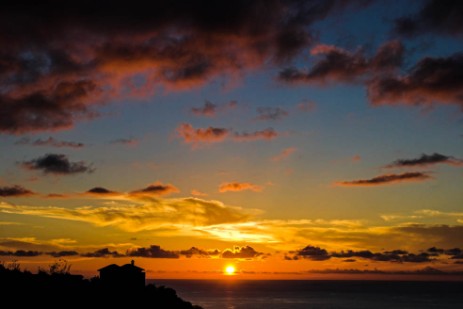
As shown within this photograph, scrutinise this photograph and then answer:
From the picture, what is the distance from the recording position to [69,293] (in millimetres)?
53656

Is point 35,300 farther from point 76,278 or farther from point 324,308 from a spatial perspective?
point 324,308

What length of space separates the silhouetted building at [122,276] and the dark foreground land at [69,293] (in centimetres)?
52

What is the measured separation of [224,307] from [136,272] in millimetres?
135351

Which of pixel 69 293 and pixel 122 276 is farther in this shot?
pixel 122 276

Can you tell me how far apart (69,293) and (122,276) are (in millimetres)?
11727

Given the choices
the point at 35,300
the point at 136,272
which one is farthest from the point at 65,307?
the point at 136,272

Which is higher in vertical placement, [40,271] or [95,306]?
[40,271]

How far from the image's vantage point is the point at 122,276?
6494 centimetres

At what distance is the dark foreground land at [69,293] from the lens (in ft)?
159

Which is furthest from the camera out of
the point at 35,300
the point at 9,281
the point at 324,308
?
the point at 324,308

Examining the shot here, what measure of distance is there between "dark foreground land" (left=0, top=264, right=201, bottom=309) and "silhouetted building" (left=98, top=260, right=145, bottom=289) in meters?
0.52

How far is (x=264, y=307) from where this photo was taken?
19850cm

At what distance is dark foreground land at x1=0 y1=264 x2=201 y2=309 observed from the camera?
48312 millimetres

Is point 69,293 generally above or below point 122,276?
below
